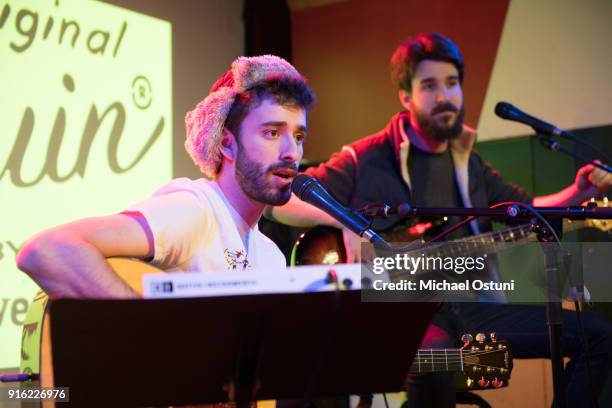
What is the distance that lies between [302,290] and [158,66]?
3375 millimetres

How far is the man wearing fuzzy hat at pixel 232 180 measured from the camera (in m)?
2.40

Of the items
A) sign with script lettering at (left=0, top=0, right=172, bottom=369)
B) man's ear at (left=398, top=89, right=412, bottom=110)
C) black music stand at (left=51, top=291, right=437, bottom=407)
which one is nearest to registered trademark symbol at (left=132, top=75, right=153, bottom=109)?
sign with script lettering at (left=0, top=0, right=172, bottom=369)

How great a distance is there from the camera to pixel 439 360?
2.77 metres

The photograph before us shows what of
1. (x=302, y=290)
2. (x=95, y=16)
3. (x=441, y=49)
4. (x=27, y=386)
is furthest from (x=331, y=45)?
(x=302, y=290)

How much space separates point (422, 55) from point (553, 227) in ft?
8.15

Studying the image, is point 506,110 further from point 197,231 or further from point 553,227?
point 197,231

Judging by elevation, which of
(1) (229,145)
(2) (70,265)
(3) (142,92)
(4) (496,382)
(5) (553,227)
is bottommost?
(4) (496,382)

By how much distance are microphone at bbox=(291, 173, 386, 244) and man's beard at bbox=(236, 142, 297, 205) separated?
0.32 meters

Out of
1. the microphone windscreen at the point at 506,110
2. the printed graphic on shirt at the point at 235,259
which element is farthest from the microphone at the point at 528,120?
the printed graphic on shirt at the point at 235,259

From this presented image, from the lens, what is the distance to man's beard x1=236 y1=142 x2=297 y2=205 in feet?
9.07

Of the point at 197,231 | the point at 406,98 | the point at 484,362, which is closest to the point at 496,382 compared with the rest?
the point at 484,362

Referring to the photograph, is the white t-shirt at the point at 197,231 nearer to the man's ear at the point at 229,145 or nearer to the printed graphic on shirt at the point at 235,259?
the printed graphic on shirt at the point at 235,259

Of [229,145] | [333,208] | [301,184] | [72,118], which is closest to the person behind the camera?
[333,208]

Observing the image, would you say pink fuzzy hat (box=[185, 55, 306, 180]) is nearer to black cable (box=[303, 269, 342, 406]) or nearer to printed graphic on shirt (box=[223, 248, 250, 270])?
printed graphic on shirt (box=[223, 248, 250, 270])
